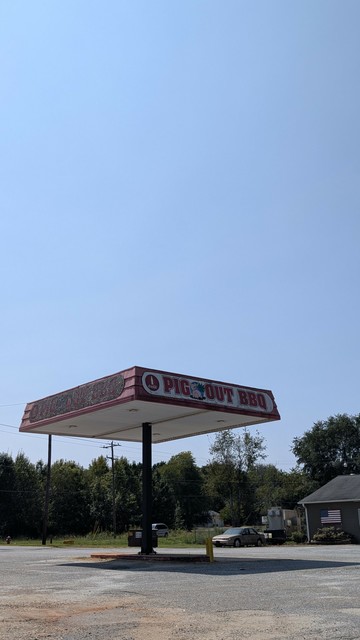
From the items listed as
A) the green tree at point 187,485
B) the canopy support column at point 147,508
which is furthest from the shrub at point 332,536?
the green tree at point 187,485

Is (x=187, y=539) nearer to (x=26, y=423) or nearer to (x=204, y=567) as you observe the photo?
(x=26, y=423)

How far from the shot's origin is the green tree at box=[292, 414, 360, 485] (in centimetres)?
8786

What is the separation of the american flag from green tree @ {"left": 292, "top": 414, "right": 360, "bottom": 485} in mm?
39488

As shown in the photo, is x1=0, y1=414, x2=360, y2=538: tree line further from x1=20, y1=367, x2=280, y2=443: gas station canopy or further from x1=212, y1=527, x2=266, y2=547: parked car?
x1=20, y1=367, x2=280, y2=443: gas station canopy

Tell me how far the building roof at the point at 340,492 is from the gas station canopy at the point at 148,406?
2124 centimetres

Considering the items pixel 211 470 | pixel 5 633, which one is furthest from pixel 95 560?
pixel 211 470

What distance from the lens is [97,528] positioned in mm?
75125

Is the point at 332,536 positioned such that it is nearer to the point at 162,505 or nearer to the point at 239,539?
the point at 239,539

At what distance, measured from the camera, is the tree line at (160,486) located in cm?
6888

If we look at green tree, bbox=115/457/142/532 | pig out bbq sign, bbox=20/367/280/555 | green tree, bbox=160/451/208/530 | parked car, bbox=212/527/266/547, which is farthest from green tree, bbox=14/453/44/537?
pig out bbq sign, bbox=20/367/280/555

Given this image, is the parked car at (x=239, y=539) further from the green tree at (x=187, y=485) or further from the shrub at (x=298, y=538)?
the green tree at (x=187, y=485)

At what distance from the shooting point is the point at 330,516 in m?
48.5

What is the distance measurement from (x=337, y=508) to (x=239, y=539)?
35.1ft

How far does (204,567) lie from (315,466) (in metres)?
70.4
